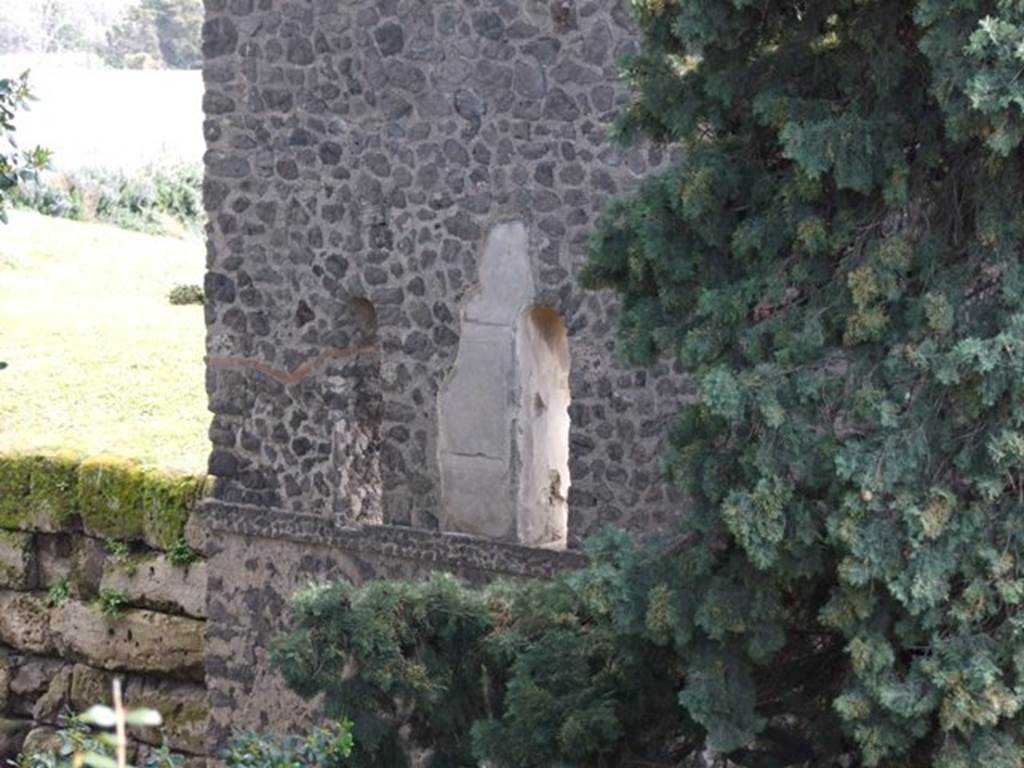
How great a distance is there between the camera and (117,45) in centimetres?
5200

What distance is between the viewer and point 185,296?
2158cm

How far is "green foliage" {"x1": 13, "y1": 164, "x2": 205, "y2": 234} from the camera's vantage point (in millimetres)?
26844

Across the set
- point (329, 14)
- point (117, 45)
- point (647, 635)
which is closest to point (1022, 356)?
point (647, 635)

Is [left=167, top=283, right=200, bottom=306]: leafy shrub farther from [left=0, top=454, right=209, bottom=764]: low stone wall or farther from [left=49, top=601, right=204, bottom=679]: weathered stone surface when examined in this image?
[left=49, top=601, right=204, bottom=679]: weathered stone surface

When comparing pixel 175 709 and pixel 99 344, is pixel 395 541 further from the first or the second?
pixel 99 344

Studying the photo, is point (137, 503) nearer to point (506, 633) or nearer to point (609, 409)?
point (609, 409)

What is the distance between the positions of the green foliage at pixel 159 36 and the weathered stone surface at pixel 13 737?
3451 cm

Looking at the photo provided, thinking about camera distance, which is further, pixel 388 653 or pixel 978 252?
pixel 388 653

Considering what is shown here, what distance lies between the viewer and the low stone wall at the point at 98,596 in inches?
587

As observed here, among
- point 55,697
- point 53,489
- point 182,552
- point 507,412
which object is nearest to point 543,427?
point 507,412

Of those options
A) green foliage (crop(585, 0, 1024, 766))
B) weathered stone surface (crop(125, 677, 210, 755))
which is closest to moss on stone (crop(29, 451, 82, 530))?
weathered stone surface (crop(125, 677, 210, 755))

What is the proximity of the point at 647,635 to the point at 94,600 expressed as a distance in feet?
26.9

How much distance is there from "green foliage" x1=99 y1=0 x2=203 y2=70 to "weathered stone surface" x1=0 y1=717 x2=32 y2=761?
113 feet

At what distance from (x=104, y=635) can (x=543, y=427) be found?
4.40 m
